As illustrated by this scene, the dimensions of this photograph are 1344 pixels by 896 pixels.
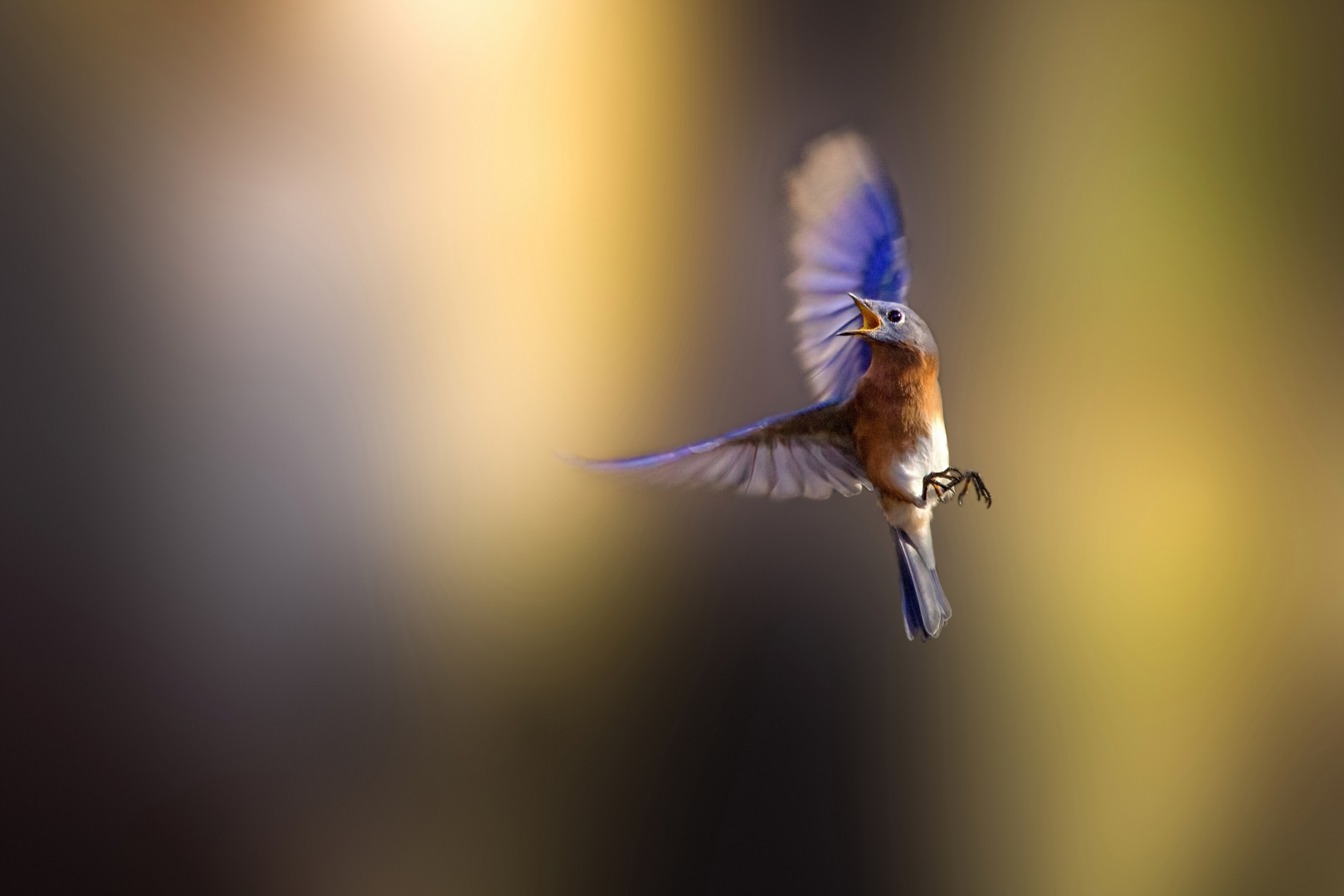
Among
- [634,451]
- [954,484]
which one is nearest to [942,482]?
[954,484]

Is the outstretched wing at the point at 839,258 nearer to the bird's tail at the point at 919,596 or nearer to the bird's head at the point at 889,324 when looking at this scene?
the bird's head at the point at 889,324

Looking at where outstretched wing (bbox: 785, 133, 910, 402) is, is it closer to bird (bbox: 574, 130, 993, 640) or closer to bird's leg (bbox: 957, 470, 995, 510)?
bird (bbox: 574, 130, 993, 640)

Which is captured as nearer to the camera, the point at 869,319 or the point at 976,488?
the point at 869,319

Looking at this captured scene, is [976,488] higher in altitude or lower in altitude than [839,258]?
lower

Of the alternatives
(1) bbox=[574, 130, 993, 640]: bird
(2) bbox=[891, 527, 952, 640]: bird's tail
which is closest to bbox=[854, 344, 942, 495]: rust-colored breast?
(1) bbox=[574, 130, 993, 640]: bird

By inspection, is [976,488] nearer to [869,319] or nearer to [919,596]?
[919,596]

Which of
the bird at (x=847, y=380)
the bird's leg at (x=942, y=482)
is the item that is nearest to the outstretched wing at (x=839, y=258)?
the bird at (x=847, y=380)

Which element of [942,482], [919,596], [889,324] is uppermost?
[889,324]
